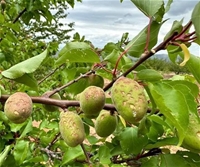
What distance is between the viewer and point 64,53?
2.77 feet

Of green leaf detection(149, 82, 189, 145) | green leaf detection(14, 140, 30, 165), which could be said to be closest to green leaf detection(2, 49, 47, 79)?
green leaf detection(149, 82, 189, 145)

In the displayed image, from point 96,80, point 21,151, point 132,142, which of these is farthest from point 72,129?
point 21,151

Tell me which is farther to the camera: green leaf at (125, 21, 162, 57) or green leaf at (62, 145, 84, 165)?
green leaf at (62, 145, 84, 165)

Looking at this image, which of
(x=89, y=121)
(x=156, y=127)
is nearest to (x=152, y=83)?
(x=156, y=127)

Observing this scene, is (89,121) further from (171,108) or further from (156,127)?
(171,108)

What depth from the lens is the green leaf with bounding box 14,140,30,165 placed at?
1.21 meters

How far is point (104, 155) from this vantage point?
3.40ft

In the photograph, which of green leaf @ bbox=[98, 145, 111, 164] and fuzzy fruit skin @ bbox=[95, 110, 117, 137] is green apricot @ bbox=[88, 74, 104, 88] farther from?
green leaf @ bbox=[98, 145, 111, 164]

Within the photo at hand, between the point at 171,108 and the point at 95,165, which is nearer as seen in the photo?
the point at 171,108

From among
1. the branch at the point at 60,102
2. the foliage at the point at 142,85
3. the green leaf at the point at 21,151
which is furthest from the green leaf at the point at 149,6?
the green leaf at the point at 21,151

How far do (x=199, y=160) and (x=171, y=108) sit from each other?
303 mm

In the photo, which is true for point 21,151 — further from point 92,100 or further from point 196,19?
point 196,19

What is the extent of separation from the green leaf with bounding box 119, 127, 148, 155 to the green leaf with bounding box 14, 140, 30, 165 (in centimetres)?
38

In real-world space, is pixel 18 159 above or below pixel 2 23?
below
